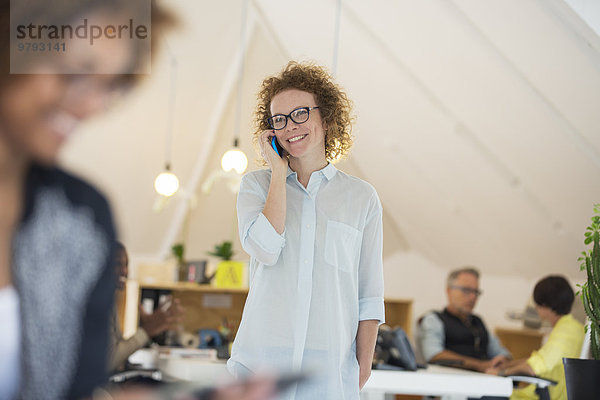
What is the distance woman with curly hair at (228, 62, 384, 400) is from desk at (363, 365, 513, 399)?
1.13 metres

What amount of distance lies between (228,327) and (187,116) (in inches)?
88.2

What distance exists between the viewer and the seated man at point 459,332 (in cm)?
406

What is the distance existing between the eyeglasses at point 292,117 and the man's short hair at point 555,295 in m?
2.28

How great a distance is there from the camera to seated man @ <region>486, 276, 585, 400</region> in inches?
119

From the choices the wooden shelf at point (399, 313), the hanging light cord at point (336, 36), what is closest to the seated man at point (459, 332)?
the wooden shelf at point (399, 313)

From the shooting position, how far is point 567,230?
4.52 meters

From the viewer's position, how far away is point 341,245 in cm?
146

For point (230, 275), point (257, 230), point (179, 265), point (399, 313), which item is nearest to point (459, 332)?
point (399, 313)

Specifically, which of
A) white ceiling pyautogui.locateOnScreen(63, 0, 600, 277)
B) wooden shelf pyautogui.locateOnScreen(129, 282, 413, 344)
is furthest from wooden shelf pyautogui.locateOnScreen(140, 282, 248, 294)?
white ceiling pyautogui.locateOnScreen(63, 0, 600, 277)

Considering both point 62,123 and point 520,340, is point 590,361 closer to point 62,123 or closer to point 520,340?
point 62,123

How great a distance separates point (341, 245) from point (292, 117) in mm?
306

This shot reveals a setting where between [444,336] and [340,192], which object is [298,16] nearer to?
[444,336]

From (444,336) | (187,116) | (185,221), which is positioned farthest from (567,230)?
(185,221)

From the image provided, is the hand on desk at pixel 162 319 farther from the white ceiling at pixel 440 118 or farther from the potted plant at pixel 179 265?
the potted plant at pixel 179 265
